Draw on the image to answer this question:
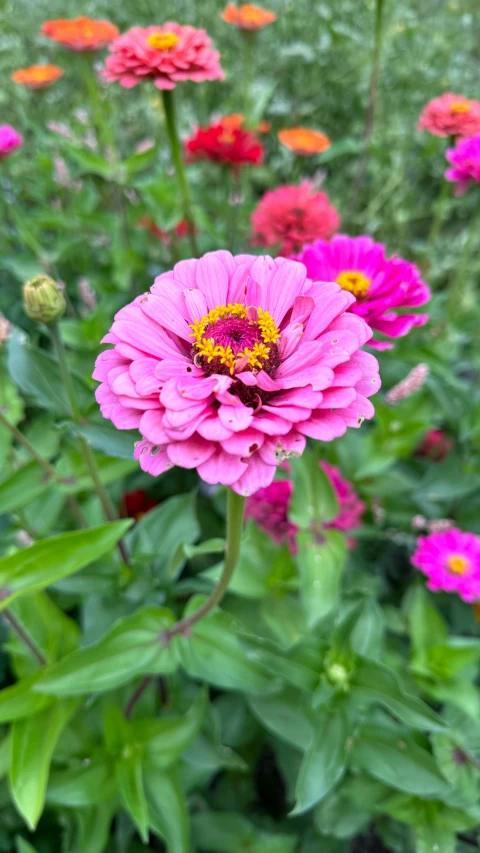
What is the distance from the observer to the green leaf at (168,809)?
774 millimetres

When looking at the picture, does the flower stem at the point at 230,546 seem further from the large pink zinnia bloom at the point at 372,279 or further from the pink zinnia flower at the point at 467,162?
the pink zinnia flower at the point at 467,162

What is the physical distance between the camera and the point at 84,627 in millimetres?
870

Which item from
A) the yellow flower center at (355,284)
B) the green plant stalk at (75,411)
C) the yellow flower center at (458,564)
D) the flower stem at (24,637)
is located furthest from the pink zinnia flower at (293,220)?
the flower stem at (24,637)

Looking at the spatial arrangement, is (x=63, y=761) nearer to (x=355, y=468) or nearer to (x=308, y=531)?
(x=308, y=531)

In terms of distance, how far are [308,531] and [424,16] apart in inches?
96.2

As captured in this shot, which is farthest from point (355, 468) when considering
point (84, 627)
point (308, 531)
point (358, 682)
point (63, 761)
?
point (63, 761)

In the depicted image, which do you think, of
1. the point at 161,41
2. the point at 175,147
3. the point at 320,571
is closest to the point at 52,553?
the point at 320,571

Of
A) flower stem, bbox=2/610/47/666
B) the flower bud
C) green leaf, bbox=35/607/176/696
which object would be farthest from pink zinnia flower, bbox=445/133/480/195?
flower stem, bbox=2/610/47/666

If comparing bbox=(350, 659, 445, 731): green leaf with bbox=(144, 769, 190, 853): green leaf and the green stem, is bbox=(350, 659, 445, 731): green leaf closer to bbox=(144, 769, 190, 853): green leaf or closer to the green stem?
bbox=(144, 769, 190, 853): green leaf

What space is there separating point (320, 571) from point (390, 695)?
19cm

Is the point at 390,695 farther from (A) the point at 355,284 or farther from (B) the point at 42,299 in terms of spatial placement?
(B) the point at 42,299

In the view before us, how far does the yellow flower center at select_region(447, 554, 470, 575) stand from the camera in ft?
3.19

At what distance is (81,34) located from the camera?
4.03ft

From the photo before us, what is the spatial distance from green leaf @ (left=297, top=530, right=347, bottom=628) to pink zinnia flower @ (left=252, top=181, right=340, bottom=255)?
1.72ft
